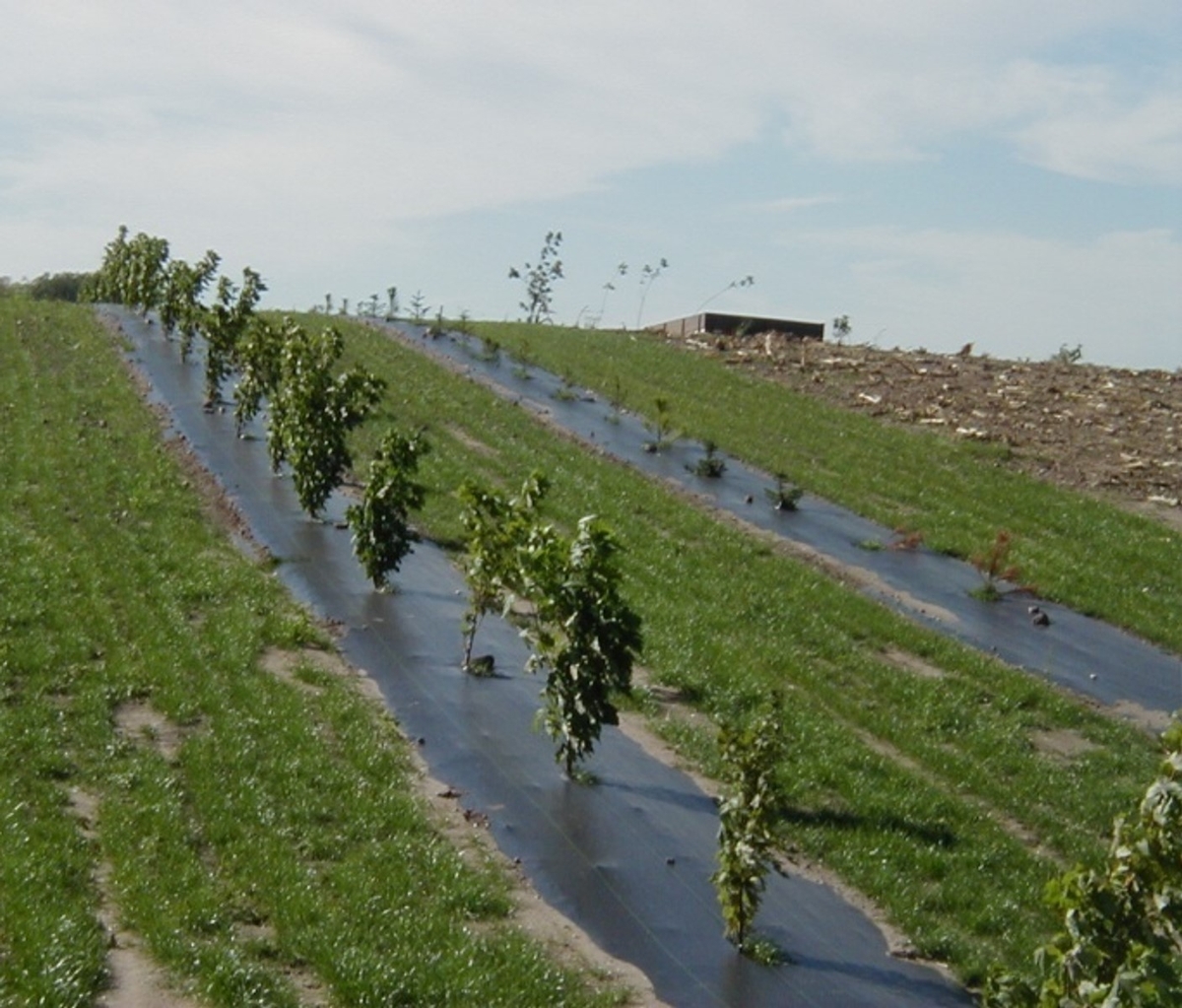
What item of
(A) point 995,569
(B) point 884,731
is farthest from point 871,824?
(A) point 995,569

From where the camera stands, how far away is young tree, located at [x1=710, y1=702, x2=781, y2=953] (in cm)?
818

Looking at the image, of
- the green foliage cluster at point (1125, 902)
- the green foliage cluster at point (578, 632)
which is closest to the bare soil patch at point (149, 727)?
the green foliage cluster at point (578, 632)

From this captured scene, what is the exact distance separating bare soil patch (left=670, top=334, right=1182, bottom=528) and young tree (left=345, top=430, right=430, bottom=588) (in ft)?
33.7

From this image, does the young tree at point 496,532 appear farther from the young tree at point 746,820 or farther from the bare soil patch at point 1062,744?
the bare soil patch at point 1062,744

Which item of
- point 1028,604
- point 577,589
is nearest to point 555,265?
point 1028,604

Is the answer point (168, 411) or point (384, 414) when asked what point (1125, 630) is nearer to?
point (384, 414)

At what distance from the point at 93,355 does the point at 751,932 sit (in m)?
20.7

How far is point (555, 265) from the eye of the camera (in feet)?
144

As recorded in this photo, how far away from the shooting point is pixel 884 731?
1243 cm

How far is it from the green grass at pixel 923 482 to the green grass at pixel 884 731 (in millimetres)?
2487

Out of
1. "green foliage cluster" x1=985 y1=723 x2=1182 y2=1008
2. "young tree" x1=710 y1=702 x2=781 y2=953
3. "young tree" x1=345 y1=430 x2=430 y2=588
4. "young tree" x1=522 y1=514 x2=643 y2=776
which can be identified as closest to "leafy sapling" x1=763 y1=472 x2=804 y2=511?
"young tree" x1=345 y1=430 x2=430 y2=588

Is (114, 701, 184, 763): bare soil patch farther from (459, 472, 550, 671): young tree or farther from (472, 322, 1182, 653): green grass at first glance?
(472, 322, 1182, 653): green grass

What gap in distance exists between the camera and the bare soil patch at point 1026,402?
73.4ft

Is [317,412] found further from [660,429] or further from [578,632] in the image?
[578,632]
